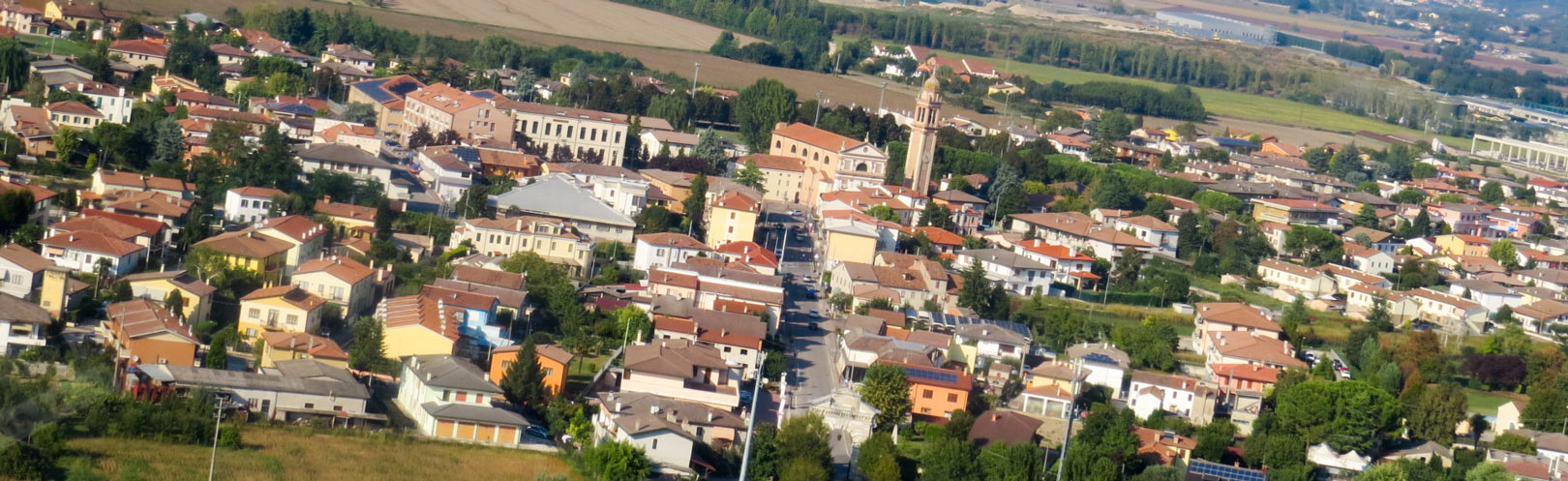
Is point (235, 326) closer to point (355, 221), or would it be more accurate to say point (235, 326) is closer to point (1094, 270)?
point (355, 221)

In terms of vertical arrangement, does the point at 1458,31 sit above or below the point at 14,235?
above

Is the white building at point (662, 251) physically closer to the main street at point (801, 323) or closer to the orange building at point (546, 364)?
the main street at point (801, 323)

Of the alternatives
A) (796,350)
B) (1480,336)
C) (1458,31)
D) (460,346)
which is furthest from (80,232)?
(1458,31)

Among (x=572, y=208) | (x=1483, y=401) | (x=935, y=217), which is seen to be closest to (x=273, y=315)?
(x=572, y=208)

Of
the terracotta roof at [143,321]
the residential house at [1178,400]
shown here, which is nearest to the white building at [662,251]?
the residential house at [1178,400]

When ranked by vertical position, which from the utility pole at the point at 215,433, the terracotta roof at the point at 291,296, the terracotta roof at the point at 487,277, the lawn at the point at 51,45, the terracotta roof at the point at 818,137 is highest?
the terracotta roof at the point at 818,137

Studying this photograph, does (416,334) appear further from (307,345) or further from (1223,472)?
(1223,472)
